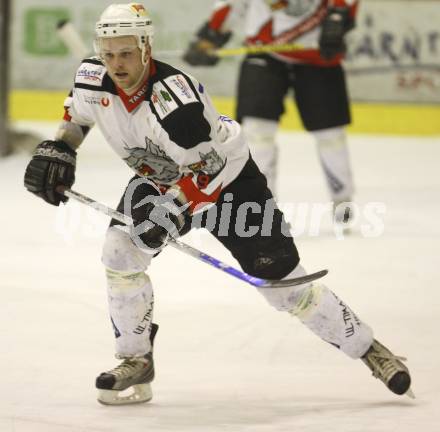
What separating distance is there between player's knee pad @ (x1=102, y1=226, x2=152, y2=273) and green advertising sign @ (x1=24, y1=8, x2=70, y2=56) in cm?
571

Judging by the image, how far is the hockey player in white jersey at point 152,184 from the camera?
2.82 m

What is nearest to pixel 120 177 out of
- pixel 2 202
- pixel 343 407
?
pixel 2 202

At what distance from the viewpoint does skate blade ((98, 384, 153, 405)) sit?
297cm

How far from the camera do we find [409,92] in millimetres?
8125

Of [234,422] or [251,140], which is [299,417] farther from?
[251,140]

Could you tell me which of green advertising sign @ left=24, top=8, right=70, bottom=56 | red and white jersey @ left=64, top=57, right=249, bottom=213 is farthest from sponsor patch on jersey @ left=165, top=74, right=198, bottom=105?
green advertising sign @ left=24, top=8, right=70, bottom=56

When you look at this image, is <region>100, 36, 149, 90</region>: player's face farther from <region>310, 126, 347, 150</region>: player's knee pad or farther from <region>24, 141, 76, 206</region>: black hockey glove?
<region>310, 126, 347, 150</region>: player's knee pad

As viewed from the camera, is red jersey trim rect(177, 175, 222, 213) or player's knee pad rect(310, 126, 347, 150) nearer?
red jersey trim rect(177, 175, 222, 213)

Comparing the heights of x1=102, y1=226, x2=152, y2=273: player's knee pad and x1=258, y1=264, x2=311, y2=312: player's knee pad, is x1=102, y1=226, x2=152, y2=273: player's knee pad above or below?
above

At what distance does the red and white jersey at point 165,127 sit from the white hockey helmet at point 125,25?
0.24ft

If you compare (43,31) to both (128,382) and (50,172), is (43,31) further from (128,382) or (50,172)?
(128,382)

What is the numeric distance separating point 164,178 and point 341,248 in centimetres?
212

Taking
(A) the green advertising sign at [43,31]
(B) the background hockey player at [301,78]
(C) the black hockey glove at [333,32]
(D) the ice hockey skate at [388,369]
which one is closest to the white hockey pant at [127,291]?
(D) the ice hockey skate at [388,369]

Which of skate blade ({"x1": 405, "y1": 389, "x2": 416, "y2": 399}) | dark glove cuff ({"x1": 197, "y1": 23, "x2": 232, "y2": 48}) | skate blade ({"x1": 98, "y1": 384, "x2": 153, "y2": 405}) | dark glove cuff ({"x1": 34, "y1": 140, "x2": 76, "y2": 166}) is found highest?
dark glove cuff ({"x1": 34, "y1": 140, "x2": 76, "y2": 166})
